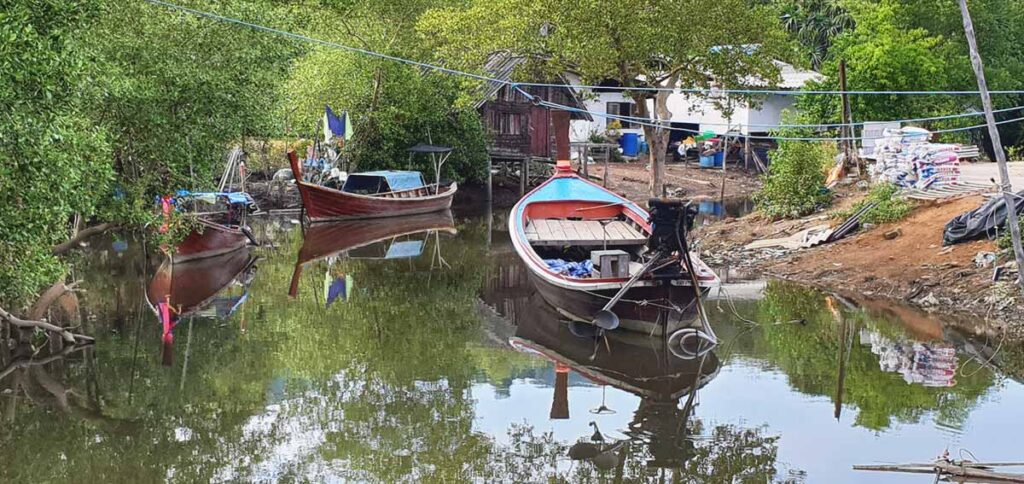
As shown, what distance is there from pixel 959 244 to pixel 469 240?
1449 cm

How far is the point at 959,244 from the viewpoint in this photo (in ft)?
58.4

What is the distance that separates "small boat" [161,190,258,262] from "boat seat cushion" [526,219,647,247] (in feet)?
21.1

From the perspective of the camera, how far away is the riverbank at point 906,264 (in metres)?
16.0

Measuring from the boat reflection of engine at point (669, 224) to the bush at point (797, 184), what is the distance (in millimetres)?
10512

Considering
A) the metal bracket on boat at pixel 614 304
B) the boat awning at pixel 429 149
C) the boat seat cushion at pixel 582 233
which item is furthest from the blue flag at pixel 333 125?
the metal bracket on boat at pixel 614 304

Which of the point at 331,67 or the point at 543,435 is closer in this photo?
the point at 543,435

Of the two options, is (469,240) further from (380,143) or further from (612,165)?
(612,165)

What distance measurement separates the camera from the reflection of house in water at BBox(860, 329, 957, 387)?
13414mm

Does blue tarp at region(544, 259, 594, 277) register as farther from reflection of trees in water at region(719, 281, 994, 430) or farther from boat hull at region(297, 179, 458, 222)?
boat hull at region(297, 179, 458, 222)

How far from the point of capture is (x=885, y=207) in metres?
20.6

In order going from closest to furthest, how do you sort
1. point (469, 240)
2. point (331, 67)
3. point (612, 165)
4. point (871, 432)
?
point (871, 432) < point (469, 240) < point (331, 67) < point (612, 165)

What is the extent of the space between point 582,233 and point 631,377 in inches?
190

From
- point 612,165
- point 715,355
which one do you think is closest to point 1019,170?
point 715,355

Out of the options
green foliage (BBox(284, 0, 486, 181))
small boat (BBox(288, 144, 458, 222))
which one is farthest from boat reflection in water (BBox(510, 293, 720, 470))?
green foliage (BBox(284, 0, 486, 181))
